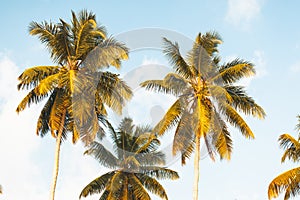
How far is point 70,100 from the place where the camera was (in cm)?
2439

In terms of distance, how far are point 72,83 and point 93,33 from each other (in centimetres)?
376

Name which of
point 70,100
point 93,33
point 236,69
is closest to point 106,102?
point 70,100

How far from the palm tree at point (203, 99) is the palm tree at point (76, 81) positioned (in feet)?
9.13

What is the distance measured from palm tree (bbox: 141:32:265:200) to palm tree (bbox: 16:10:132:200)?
9.13 feet

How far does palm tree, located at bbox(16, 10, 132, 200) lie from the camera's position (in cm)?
2386

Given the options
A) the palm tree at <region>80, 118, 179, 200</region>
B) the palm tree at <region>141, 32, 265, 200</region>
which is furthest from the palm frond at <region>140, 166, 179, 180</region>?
the palm tree at <region>141, 32, 265, 200</region>

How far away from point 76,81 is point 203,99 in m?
7.08

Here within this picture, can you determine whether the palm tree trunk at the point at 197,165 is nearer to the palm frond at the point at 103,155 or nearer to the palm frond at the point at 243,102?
the palm frond at the point at 243,102

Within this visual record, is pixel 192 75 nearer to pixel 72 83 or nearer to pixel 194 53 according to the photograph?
pixel 194 53

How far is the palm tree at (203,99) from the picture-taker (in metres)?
25.2

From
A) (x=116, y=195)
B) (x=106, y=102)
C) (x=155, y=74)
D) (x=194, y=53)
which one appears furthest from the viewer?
(x=116, y=195)

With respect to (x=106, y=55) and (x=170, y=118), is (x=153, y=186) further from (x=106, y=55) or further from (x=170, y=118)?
(x=106, y=55)

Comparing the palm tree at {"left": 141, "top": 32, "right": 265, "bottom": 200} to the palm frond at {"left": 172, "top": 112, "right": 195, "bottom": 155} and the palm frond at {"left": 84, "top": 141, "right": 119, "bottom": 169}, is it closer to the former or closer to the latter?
the palm frond at {"left": 172, "top": 112, "right": 195, "bottom": 155}

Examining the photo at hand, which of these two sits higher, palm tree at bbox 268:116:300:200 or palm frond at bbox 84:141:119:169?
palm frond at bbox 84:141:119:169
